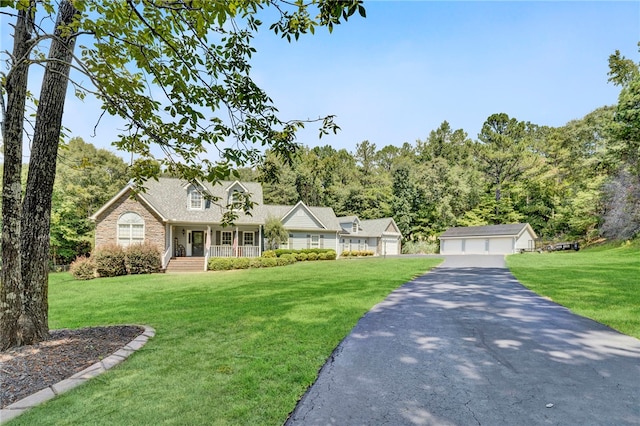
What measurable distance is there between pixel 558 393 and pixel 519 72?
10.7m

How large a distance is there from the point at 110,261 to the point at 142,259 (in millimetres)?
1514

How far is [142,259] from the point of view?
18.1 m

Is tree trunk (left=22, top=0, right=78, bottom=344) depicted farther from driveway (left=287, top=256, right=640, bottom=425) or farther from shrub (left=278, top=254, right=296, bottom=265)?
shrub (left=278, top=254, right=296, bottom=265)

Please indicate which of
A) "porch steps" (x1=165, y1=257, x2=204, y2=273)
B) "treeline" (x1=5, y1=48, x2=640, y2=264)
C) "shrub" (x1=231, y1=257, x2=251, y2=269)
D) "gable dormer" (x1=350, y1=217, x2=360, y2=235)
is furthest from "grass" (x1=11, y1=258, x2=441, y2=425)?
"gable dormer" (x1=350, y1=217, x2=360, y2=235)

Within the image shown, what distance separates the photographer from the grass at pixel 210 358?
2.96m

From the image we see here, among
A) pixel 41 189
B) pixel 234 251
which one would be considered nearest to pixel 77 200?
pixel 234 251

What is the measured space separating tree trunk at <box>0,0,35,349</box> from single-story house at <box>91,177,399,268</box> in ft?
35.4

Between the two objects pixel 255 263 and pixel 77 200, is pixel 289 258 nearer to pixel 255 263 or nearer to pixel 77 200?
pixel 255 263

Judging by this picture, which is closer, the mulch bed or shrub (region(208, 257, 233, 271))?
the mulch bed

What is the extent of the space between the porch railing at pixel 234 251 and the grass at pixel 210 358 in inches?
516

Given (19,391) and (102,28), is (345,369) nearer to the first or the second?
(19,391)

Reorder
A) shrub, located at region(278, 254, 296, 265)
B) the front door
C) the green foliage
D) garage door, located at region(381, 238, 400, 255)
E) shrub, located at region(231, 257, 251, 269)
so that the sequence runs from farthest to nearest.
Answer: garage door, located at region(381, 238, 400, 255) → the front door → the green foliage → shrub, located at region(278, 254, 296, 265) → shrub, located at region(231, 257, 251, 269)

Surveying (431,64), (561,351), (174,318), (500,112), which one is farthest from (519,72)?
(500,112)

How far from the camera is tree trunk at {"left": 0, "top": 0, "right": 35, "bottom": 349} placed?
441 centimetres
